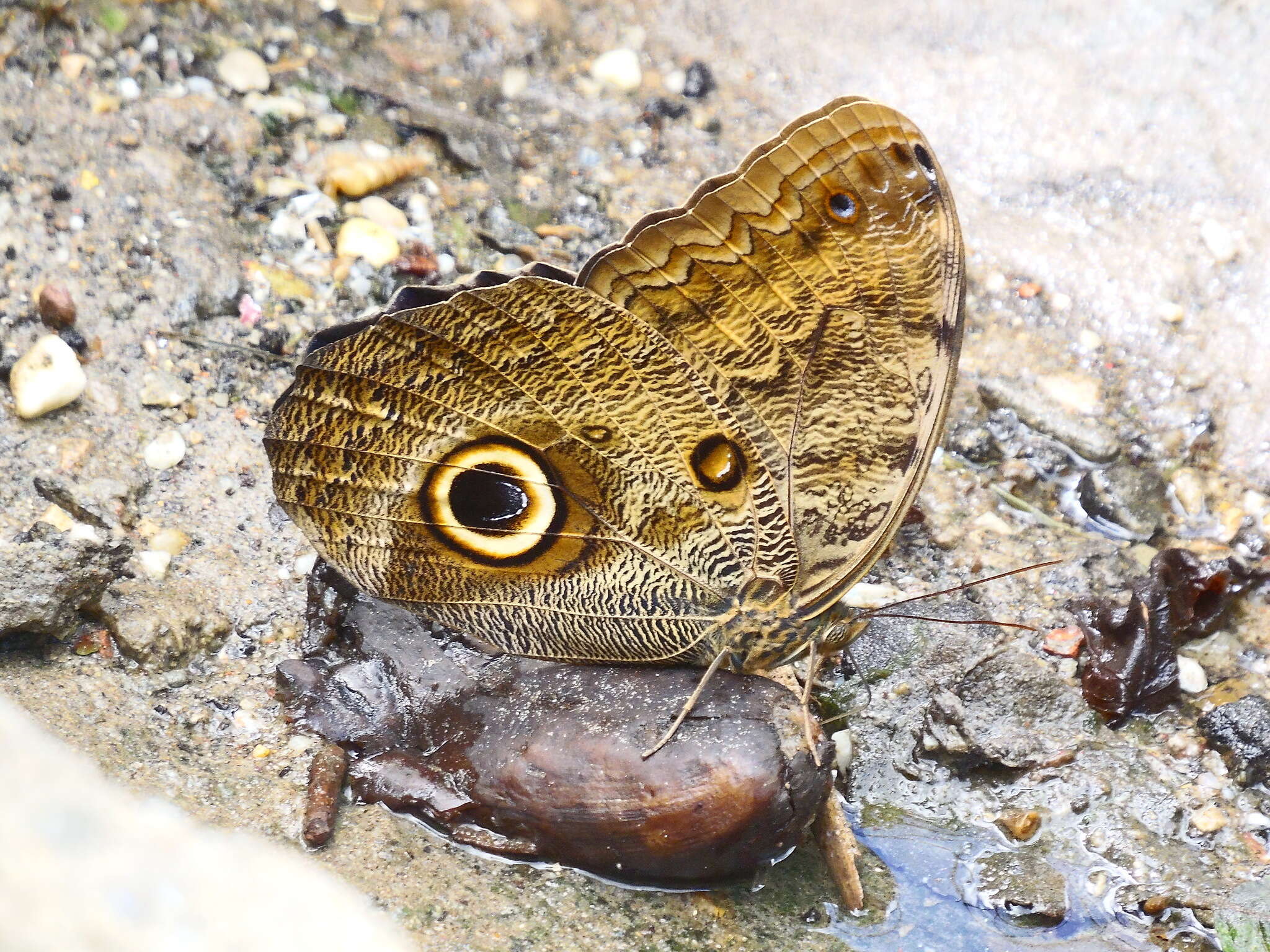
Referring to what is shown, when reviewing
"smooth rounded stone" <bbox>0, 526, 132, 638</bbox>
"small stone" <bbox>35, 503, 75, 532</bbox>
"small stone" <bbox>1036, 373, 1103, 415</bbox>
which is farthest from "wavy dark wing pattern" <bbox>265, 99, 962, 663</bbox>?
"small stone" <bbox>1036, 373, 1103, 415</bbox>

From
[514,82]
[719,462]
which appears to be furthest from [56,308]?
[719,462]

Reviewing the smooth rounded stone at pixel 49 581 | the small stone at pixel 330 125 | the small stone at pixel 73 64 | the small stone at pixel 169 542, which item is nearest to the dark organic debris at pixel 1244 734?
the small stone at pixel 169 542

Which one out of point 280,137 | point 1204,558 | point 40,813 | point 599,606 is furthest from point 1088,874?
point 280,137

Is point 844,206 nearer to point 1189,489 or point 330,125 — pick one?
point 1189,489

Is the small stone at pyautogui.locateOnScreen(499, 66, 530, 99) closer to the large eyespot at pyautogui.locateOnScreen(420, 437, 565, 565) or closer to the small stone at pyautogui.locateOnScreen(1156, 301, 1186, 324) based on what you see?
the large eyespot at pyautogui.locateOnScreen(420, 437, 565, 565)

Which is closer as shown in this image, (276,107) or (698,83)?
(276,107)

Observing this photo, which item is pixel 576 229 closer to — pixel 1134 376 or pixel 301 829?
pixel 1134 376
